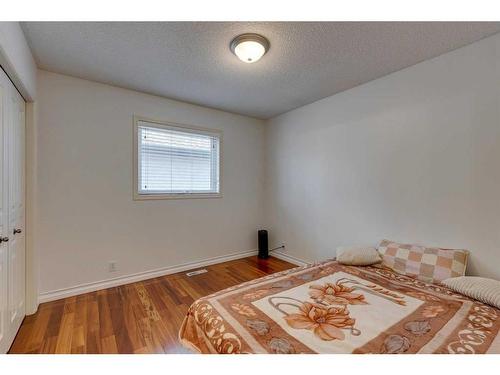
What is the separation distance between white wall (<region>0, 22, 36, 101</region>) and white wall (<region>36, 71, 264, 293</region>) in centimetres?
38

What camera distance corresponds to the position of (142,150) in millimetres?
2971

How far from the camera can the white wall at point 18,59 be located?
53.6 inches

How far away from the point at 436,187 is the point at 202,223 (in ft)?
9.44

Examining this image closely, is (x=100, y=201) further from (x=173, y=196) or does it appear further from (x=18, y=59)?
(x=18, y=59)

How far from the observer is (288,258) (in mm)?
3648

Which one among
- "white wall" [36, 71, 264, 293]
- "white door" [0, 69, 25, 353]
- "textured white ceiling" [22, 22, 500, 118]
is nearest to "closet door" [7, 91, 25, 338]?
"white door" [0, 69, 25, 353]

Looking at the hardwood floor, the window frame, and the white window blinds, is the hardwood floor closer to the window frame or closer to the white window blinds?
the window frame

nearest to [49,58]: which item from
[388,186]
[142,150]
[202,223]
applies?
[142,150]

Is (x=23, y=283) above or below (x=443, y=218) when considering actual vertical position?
below

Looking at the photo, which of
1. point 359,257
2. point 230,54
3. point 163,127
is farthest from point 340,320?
point 163,127

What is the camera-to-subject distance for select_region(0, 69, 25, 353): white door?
5.08 ft

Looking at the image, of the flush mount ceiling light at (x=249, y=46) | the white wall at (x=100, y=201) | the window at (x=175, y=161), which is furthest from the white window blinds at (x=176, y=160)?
the flush mount ceiling light at (x=249, y=46)

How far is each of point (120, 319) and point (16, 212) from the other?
1266 mm

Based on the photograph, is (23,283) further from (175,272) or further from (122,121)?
(122,121)
